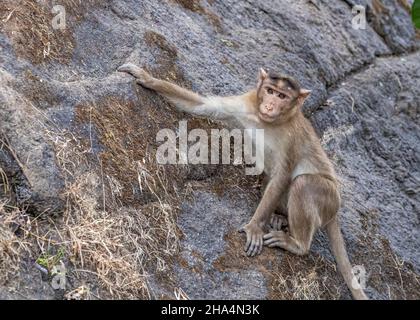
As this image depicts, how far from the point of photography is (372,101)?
399 inches

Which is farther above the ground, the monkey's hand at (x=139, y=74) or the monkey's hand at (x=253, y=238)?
the monkey's hand at (x=139, y=74)

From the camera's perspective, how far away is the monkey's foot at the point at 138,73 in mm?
7324

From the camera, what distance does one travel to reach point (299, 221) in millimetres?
7051

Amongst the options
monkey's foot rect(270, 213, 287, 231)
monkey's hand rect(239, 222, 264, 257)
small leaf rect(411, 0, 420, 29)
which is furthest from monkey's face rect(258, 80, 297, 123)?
small leaf rect(411, 0, 420, 29)

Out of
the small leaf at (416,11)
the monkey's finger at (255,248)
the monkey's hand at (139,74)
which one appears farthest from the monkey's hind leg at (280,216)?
the small leaf at (416,11)

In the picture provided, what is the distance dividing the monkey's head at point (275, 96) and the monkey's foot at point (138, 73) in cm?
106

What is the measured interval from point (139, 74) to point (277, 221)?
1.88 m

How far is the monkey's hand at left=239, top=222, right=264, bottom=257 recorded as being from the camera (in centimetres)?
682

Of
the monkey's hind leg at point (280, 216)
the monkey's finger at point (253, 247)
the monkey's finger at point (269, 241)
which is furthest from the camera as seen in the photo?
the monkey's hind leg at point (280, 216)

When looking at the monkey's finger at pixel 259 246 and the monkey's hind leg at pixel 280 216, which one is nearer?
the monkey's finger at pixel 259 246

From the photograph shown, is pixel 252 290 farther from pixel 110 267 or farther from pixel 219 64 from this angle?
pixel 219 64

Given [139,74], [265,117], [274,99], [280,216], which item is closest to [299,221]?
[280,216]

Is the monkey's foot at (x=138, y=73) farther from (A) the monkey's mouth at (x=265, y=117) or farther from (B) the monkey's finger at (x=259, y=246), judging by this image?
(B) the monkey's finger at (x=259, y=246)
